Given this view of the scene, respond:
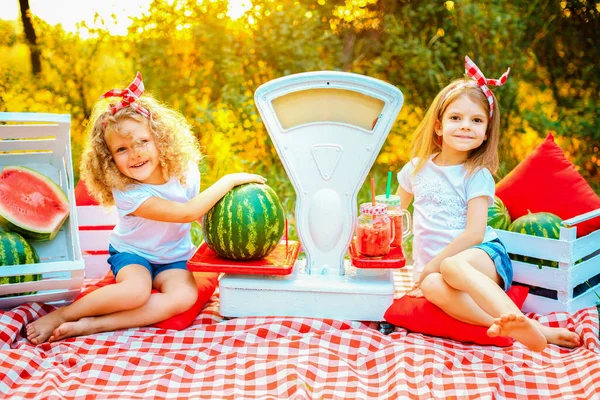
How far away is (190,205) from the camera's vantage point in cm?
282

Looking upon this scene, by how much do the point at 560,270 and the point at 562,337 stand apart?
13.6 inches

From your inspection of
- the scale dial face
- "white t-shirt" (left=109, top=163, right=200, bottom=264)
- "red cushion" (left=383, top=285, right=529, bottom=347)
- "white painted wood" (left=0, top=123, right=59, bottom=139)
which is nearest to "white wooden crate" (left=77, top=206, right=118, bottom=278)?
"white t-shirt" (left=109, top=163, right=200, bottom=264)

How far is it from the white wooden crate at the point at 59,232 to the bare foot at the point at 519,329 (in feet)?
5.07

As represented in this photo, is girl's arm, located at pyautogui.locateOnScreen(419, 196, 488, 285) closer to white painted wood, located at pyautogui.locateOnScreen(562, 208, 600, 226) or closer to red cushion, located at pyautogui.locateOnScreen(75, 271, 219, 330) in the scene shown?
white painted wood, located at pyautogui.locateOnScreen(562, 208, 600, 226)

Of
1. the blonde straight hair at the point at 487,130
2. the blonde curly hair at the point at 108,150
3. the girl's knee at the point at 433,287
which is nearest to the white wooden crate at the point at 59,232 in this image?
the blonde curly hair at the point at 108,150

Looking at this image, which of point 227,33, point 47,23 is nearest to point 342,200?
point 227,33

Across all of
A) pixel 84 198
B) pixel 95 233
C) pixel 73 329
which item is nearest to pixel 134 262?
pixel 73 329

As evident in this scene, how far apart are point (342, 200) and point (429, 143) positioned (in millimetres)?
512

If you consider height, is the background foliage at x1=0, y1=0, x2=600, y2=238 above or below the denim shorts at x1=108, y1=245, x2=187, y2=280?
above

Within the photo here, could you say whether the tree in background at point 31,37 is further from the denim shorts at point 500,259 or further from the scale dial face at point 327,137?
the denim shorts at point 500,259

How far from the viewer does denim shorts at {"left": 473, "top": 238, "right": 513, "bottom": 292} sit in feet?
8.96

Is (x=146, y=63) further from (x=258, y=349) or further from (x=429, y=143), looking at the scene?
(x=258, y=349)

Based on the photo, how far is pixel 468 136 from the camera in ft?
9.34

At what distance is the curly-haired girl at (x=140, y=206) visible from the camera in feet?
8.97
